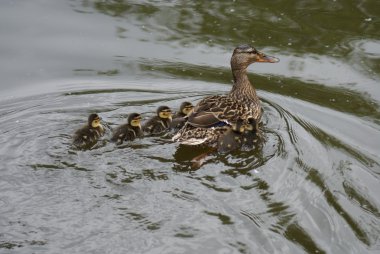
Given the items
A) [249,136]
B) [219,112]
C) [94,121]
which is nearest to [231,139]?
[249,136]

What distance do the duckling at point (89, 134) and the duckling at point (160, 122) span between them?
0.39 metres

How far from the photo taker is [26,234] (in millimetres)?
4523

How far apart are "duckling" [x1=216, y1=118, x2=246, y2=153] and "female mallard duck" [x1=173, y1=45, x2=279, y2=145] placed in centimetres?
12

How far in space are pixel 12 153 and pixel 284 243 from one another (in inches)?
84.4

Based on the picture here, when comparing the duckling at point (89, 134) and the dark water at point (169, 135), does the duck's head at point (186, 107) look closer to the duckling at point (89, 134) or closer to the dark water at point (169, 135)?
the dark water at point (169, 135)

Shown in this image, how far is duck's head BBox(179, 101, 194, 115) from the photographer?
635 cm

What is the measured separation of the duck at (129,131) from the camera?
5785 millimetres

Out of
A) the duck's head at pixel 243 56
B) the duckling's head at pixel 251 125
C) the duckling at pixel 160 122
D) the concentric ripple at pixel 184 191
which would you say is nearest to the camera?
the concentric ripple at pixel 184 191

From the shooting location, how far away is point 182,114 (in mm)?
6379

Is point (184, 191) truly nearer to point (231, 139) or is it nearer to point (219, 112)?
point (231, 139)

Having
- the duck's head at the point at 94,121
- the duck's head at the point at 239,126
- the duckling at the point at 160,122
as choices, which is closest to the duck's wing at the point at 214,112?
the duck's head at the point at 239,126

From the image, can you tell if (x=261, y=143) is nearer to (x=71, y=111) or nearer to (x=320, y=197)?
(x=320, y=197)

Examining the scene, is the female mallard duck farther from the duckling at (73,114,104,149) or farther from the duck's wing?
the duckling at (73,114,104,149)

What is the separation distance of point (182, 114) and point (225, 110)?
45 cm
